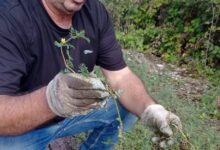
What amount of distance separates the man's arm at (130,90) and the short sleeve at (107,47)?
0.05m

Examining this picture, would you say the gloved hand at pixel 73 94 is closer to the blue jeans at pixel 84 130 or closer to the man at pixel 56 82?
the man at pixel 56 82

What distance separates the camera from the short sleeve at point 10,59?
226 centimetres

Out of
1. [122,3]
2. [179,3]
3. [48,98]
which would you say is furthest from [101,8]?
[122,3]

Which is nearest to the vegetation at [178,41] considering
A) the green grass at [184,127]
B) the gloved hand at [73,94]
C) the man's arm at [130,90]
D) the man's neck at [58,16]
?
the green grass at [184,127]

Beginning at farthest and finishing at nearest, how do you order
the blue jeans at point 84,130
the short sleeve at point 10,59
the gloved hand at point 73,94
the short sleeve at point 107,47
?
the short sleeve at point 107,47
the blue jeans at point 84,130
the short sleeve at point 10,59
the gloved hand at point 73,94

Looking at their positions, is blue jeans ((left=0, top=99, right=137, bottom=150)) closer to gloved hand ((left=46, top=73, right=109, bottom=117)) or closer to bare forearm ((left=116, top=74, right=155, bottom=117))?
bare forearm ((left=116, top=74, right=155, bottom=117))

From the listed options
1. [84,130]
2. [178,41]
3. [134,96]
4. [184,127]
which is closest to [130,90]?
[134,96]

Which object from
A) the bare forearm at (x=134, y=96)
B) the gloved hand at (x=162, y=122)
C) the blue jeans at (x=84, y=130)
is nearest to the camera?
the gloved hand at (x=162, y=122)

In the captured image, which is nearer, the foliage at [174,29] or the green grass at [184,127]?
the green grass at [184,127]

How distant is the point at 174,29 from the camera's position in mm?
6766

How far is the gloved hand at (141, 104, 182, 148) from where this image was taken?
247 cm

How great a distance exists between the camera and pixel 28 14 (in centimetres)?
253

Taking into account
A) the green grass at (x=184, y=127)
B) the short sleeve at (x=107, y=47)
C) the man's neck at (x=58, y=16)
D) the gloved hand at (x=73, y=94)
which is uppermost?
the man's neck at (x=58, y=16)

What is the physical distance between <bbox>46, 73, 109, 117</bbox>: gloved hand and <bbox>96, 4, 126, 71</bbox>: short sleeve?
909 millimetres
